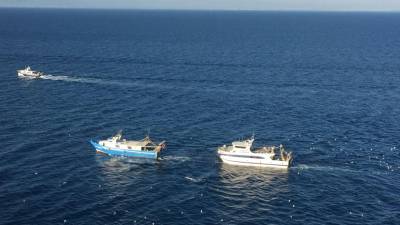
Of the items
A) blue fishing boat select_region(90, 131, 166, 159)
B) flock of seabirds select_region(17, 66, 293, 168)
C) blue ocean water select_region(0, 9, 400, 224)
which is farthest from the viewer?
blue fishing boat select_region(90, 131, 166, 159)

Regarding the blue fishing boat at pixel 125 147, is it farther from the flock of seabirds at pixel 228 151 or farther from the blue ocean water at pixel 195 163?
the blue ocean water at pixel 195 163

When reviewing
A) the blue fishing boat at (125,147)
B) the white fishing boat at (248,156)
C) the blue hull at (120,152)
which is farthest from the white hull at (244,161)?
the blue hull at (120,152)

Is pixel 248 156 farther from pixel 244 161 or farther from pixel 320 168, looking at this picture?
pixel 320 168

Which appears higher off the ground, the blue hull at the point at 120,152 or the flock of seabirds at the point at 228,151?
the flock of seabirds at the point at 228,151

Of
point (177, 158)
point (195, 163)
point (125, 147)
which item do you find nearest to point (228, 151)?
point (195, 163)

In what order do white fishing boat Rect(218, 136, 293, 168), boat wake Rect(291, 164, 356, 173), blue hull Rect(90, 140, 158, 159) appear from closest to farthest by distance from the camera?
boat wake Rect(291, 164, 356, 173), white fishing boat Rect(218, 136, 293, 168), blue hull Rect(90, 140, 158, 159)

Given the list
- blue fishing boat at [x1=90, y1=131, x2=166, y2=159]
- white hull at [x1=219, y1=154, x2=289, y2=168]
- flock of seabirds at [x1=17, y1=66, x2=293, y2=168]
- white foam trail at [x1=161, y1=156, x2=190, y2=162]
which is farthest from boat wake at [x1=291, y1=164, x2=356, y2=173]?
blue fishing boat at [x1=90, y1=131, x2=166, y2=159]

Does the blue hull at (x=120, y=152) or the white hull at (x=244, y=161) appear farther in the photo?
the blue hull at (x=120, y=152)

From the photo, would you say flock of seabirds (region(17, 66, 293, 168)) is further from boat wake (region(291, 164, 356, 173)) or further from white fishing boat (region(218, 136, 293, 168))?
boat wake (region(291, 164, 356, 173))

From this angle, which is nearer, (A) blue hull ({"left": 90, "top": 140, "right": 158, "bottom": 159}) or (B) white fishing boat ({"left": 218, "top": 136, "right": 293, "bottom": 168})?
(B) white fishing boat ({"left": 218, "top": 136, "right": 293, "bottom": 168})
